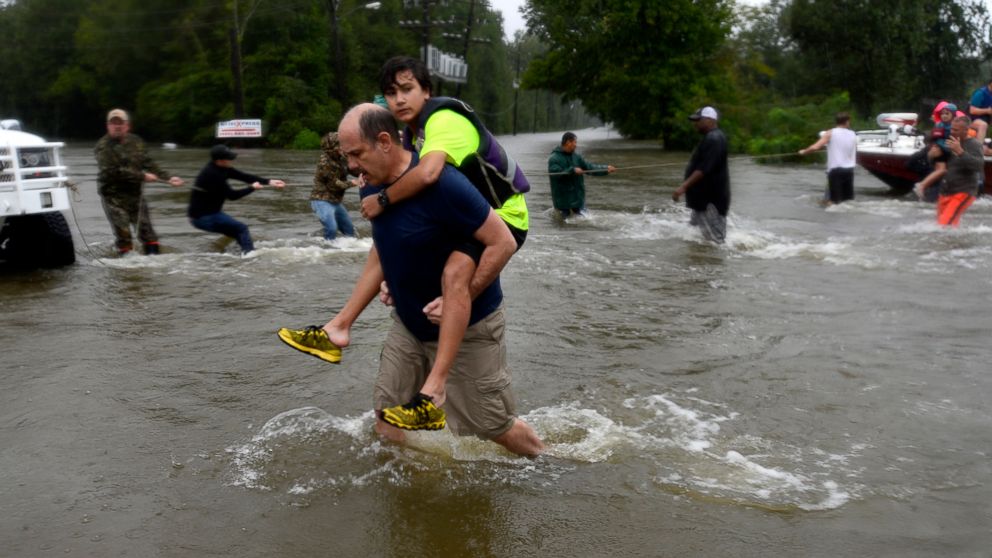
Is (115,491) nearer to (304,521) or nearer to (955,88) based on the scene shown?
(304,521)

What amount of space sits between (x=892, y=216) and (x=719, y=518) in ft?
44.5

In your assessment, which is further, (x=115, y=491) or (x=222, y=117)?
(x=222, y=117)

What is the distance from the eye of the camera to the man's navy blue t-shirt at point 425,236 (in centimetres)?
377

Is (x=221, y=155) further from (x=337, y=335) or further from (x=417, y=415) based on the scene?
(x=417, y=415)

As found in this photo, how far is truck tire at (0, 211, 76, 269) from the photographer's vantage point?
1034 cm

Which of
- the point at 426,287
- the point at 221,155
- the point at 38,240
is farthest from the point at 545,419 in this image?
the point at 38,240

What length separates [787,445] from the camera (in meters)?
5.24

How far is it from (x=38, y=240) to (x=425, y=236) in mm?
8058

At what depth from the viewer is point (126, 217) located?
1107 cm

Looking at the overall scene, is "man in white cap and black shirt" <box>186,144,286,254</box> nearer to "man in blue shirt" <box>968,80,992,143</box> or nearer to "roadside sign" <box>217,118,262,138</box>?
"man in blue shirt" <box>968,80,992,143</box>

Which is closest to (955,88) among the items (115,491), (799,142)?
(799,142)

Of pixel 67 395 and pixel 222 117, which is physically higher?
pixel 222 117

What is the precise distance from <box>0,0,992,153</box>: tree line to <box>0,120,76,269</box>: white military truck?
26676mm

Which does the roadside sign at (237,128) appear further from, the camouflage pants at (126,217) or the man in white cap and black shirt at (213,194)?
the man in white cap and black shirt at (213,194)
